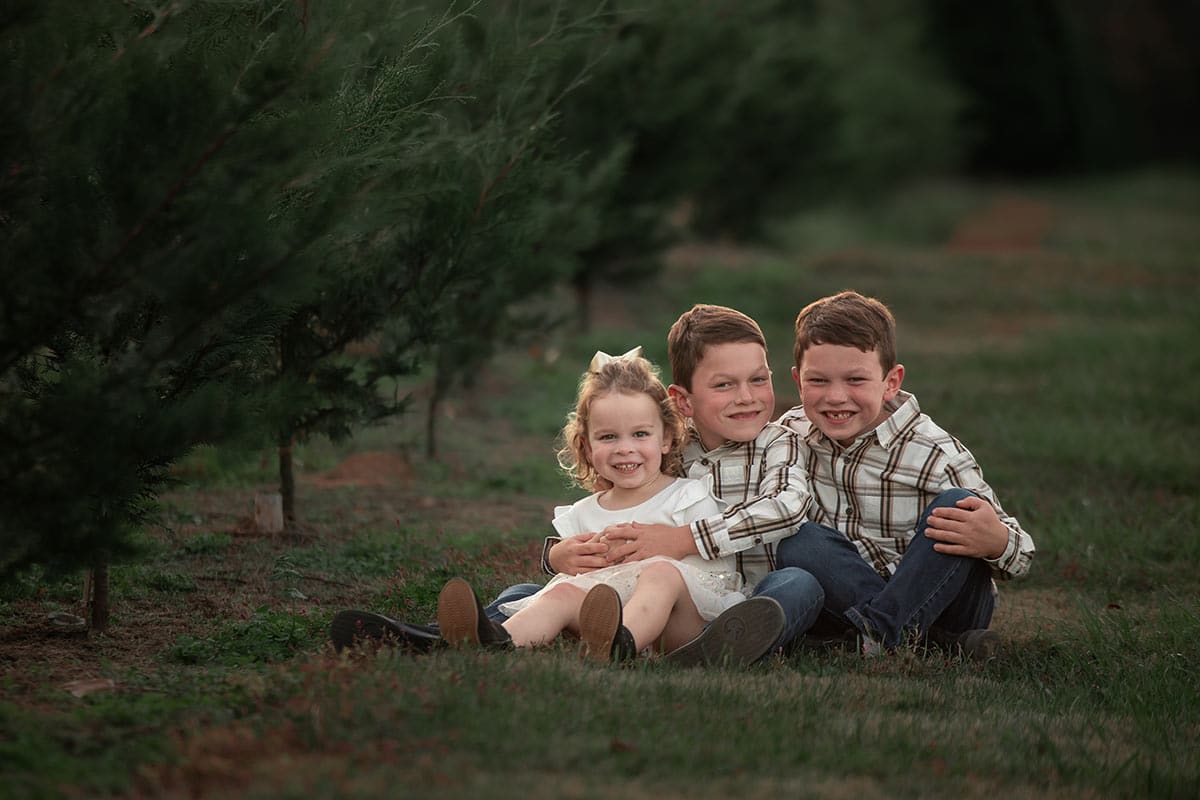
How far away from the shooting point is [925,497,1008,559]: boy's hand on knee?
4.59 meters

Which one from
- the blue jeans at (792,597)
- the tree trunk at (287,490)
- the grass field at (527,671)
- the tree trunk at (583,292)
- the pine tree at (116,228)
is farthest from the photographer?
the tree trunk at (583,292)

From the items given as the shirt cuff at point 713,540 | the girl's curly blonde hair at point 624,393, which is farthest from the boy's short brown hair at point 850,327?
the shirt cuff at point 713,540

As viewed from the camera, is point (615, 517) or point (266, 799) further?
point (615, 517)

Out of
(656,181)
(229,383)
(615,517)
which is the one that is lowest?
(615,517)

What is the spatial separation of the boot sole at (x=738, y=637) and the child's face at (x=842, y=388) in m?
0.88

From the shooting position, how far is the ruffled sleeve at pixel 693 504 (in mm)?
4684

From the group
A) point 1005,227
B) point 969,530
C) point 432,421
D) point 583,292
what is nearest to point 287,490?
point 432,421

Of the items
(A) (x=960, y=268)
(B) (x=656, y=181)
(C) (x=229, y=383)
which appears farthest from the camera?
(A) (x=960, y=268)

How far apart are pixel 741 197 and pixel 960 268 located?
4.82 meters

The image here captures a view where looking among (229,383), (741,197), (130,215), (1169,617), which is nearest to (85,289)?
(130,215)

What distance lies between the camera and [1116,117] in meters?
44.5

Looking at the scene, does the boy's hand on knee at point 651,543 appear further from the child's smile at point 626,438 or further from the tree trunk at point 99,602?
the tree trunk at point 99,602

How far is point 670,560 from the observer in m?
4.50

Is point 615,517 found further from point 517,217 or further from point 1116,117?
point 1116,117
